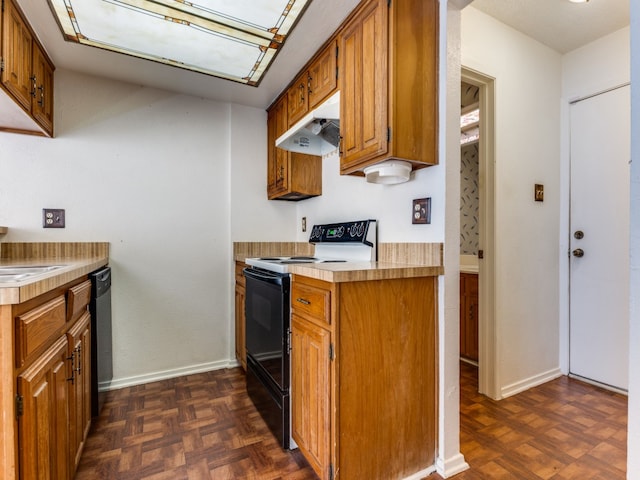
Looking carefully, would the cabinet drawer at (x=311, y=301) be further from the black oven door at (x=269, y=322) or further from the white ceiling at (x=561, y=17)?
the white ceiling at (x=561, y=17)

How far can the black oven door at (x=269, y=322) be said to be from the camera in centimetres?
159

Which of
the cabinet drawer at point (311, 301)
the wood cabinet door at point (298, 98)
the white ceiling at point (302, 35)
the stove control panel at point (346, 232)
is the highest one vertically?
the white ceiling at point (302, 35)

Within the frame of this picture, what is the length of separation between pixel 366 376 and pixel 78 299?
1.24 metres

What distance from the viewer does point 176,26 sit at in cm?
171

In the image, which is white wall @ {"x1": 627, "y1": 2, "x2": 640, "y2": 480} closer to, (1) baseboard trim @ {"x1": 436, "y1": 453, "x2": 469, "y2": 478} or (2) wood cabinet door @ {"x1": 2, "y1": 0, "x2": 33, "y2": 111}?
(1) baseboard trim @ {"x1": 436, "y1": 453, "x2": 469, "y2": 478}

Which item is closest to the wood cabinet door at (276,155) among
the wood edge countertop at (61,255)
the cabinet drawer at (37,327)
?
the wood edge countertop at (61,255)

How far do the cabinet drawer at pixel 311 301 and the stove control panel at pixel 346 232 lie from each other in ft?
1.76

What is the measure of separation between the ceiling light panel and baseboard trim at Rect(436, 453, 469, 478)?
2.19m

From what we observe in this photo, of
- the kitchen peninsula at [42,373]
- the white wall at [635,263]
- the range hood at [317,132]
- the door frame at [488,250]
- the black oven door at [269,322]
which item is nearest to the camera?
the white wall at [635,263]

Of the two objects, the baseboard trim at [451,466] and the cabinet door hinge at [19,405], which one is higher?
the cabinet door hinge at [19,405]

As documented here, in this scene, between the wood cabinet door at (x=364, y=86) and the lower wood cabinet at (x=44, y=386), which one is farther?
the wood cabinet door at (x=364, y=86)

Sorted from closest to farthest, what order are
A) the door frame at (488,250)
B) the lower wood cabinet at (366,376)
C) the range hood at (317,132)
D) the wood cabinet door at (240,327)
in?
1. the lower wood cabinet at (366,376)
2. the range hood at (317,132)
3. the door frame at (488,250)
4. the wood cabinet door at (240,327)

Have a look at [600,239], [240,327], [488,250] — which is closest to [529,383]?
[488,250]

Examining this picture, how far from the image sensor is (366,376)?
51.2 inches
